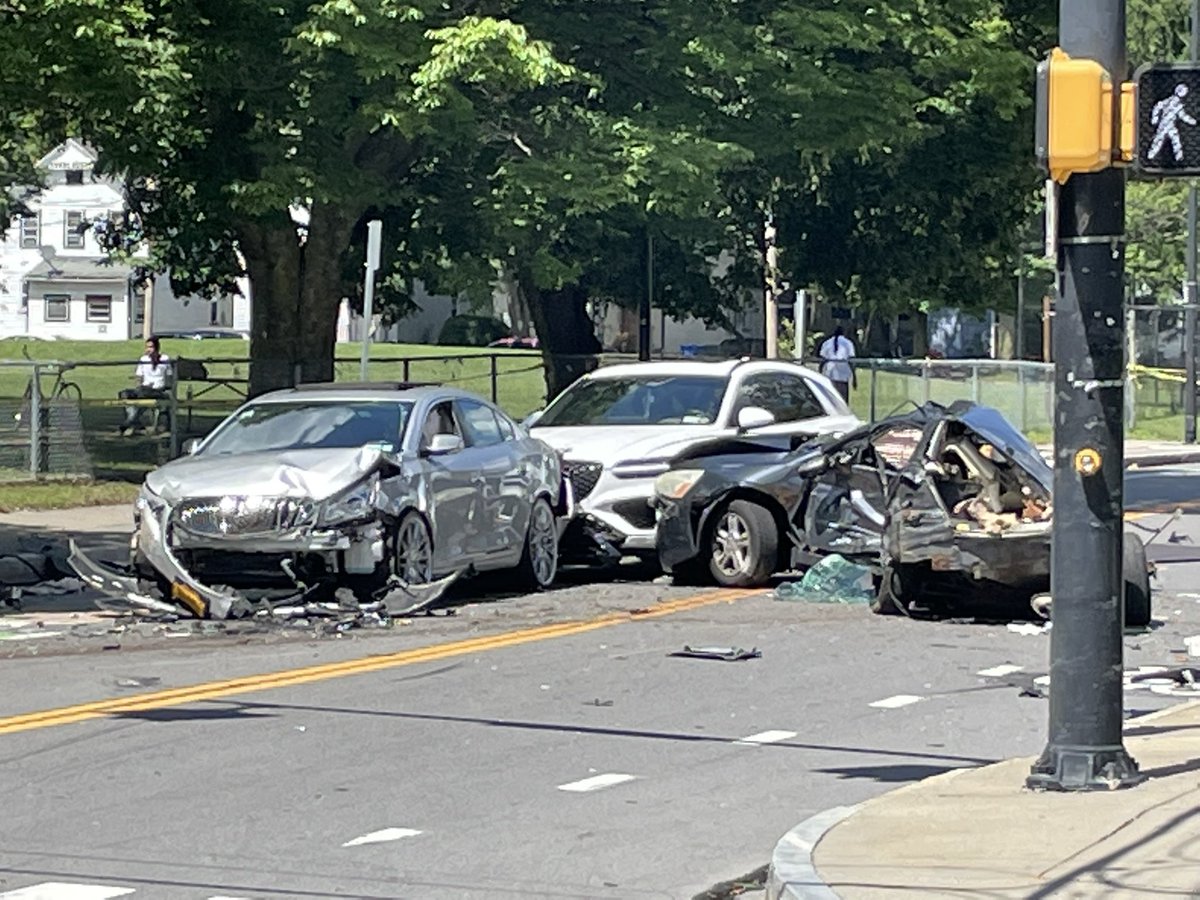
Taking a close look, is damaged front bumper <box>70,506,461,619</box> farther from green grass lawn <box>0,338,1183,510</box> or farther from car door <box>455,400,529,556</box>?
green grass lawn <box>0,338,1183,510</box>

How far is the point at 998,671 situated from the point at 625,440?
600 centimetres

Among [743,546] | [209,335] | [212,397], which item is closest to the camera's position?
[743,546]

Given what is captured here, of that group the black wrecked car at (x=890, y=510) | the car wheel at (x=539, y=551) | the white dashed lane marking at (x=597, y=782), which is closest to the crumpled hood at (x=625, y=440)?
the black wrecked car at (x=890, y=510)

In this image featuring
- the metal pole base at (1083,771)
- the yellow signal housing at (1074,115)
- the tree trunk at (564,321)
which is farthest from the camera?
the tree trunk at (564,321)

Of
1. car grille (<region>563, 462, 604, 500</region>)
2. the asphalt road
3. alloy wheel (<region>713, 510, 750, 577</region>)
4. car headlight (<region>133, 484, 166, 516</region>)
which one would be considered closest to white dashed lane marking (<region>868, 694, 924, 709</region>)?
the asphalt road

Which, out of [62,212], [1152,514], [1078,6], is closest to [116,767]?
[1078,6]

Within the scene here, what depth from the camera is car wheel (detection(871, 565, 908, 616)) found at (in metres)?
15.4

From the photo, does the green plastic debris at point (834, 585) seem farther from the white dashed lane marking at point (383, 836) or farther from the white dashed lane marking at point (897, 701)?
the white dashed lane marking at point (383, 836)

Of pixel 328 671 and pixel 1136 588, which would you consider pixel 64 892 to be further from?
pixel 1136 588

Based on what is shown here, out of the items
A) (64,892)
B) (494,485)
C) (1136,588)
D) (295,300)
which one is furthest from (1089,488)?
(295,300)

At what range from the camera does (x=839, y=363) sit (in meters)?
37.8

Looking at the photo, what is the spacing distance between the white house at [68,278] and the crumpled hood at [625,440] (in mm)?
72595

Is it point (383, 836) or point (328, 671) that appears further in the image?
point (328, 671)

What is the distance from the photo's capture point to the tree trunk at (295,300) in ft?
98.3
